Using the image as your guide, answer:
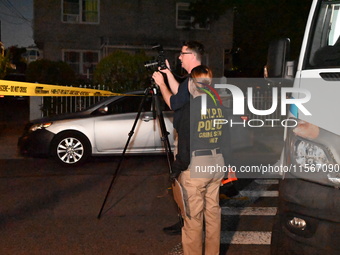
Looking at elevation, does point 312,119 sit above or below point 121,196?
above

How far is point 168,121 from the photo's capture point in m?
9.80

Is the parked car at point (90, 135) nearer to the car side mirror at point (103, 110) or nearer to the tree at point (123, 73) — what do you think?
the car side mirror at point (103, 110)

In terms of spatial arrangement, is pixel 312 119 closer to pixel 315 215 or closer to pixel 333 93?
pixel 333 93

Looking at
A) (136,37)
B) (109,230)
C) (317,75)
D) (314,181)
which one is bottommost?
(109,230)

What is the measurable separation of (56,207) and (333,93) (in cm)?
432

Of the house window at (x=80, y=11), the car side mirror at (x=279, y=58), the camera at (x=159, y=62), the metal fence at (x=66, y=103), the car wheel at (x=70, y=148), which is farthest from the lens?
the house window at (x=80, y=11)

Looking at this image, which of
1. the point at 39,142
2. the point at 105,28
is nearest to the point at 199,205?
the point at 39,142

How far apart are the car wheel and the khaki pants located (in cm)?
560

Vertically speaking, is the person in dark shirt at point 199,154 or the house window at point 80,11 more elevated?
the house window at point 80,11

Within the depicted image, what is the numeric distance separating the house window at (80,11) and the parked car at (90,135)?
17.2m

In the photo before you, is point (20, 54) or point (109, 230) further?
point (20, 54)

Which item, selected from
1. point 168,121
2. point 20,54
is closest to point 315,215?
point 168,121

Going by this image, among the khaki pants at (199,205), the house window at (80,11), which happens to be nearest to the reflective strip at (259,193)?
the khaki pants at (199,205)

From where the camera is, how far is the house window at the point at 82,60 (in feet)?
87.3
